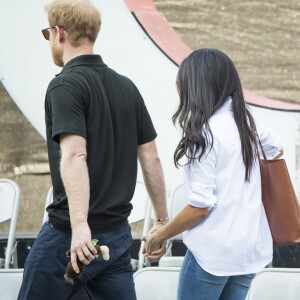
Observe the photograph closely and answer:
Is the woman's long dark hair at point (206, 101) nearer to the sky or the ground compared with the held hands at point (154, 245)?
nearer to the sky

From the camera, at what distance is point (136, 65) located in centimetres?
559

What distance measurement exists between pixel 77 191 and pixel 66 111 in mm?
291

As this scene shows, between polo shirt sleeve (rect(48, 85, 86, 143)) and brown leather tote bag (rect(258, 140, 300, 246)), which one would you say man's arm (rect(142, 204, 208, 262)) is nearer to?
brown leather tote bag (rect(258, 140, 300, 246))

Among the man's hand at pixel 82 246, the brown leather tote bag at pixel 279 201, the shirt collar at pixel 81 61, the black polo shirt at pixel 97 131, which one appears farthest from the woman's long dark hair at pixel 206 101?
the man's hand at pixel 82 246

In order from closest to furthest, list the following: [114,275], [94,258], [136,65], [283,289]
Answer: [94,258]
[114,275]
[283,289]
[136,65]

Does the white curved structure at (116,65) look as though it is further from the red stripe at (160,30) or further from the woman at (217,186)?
the woman at (217,186)

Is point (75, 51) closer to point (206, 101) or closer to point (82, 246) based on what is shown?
point (206, 101)

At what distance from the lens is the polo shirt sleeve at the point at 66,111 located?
3.17 meters

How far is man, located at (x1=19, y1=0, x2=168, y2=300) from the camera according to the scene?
3.19 metres

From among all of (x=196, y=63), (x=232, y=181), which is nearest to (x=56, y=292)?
(x=232, y=181)

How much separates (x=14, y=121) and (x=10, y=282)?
4.79 feet

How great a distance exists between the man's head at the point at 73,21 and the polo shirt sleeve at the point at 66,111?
0.23 m

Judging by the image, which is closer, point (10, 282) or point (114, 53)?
point (10, 282)

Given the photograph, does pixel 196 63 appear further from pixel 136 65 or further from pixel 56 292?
pixel 136 65
